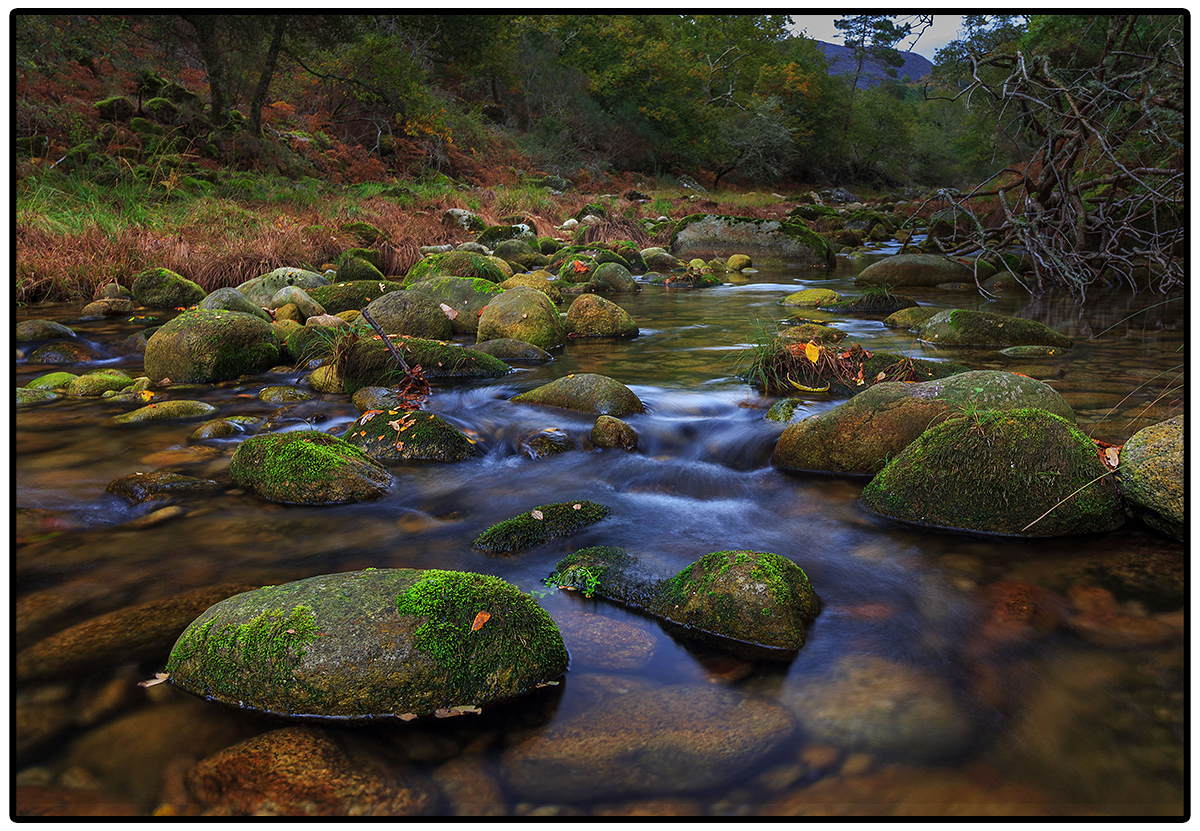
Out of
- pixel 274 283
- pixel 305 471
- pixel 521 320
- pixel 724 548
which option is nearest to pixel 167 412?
pixel 305 471

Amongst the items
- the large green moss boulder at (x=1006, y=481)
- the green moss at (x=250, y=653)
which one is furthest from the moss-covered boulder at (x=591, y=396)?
the green moss at (x=250, y=653)

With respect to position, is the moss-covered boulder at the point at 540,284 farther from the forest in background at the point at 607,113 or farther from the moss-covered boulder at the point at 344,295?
the forest in background at the point at 607,113

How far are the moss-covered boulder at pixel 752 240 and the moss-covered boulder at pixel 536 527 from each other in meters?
14.5

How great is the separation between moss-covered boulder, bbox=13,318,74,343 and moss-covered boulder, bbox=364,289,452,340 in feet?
10.7

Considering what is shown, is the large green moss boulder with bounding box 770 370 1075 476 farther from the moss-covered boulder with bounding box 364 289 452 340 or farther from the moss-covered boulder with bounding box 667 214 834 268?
the moss-covered boulder with bounding box 667 214 834 268

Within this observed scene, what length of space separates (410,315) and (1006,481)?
618cm

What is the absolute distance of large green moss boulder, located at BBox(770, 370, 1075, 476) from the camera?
4121 mm

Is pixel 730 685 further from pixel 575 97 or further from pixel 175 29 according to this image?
pixel 575 97

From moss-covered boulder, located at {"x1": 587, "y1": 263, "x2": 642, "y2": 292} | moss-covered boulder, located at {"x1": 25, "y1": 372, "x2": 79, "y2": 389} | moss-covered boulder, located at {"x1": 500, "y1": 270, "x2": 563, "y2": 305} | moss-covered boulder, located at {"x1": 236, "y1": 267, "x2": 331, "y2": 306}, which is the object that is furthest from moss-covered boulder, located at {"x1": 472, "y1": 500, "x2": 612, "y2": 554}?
moss-covered boulder, located at {"x1": 587, "y1": 263, "x2": 642, "y2": 292}

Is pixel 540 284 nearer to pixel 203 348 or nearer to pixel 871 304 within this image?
pixel 871 304

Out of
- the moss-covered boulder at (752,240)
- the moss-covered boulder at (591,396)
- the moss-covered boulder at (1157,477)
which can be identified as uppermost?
the moss-covered boulder at (752,240)

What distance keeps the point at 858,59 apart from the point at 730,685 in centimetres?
6303

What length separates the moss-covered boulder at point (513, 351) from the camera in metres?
7.22

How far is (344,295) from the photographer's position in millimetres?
8859
